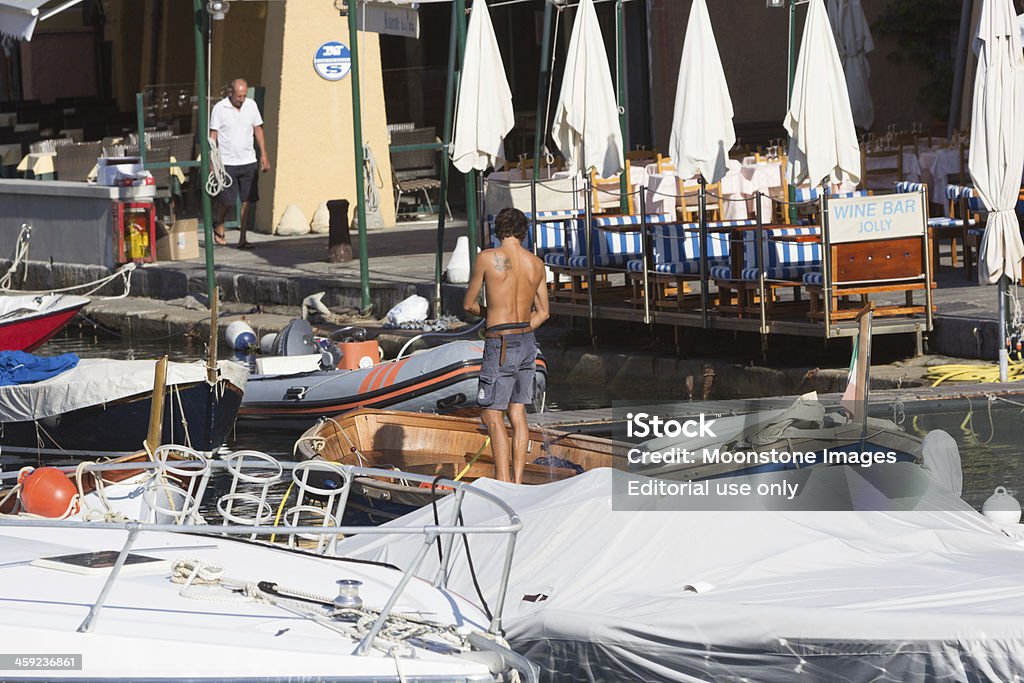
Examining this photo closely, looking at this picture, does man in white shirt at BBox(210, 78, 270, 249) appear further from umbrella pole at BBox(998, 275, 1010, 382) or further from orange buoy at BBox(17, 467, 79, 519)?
orange buoy at BBox(17, 467, 79, 519)

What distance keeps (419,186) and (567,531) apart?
15661 millimetres

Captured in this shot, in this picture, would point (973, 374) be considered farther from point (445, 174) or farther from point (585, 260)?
point (445, 174)

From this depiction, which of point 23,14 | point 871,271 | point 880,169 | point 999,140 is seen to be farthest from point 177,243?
point 999,140

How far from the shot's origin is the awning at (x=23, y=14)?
18.2 m

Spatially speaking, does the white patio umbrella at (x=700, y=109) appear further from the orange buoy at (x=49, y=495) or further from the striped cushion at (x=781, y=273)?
the orange buoy at (x=49, y=495)

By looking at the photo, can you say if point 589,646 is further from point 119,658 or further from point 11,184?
point 11,184

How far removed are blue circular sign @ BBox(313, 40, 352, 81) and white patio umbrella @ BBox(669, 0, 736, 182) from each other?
842 cm

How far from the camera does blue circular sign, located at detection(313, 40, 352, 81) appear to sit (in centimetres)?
2106

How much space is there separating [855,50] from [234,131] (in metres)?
7.60

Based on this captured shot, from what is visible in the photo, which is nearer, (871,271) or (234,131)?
(871,271)

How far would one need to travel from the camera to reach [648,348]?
14.0 m

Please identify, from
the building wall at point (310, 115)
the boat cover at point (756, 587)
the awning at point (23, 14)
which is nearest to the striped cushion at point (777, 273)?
the boat cover at point (756, 587)

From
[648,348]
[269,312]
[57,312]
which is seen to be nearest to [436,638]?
[648,348]

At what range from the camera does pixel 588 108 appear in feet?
47.4
